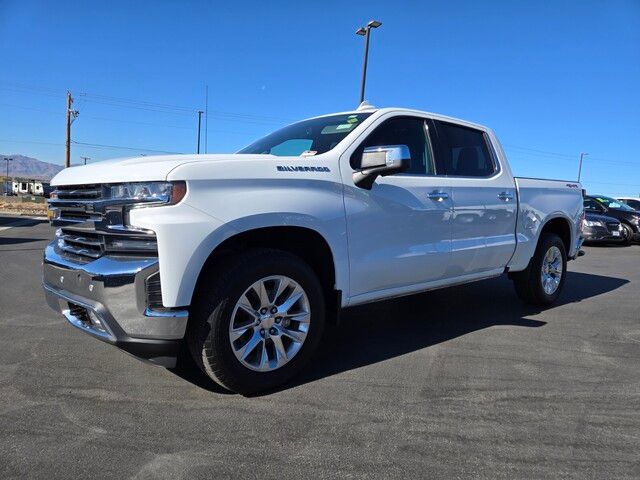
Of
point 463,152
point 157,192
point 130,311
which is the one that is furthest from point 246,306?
point 463,152

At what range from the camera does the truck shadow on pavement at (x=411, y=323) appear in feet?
12.7

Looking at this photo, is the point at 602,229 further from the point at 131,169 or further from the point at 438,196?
the point at 131,169

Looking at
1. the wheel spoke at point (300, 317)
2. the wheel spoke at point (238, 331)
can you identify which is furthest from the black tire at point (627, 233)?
the wheel spoke at point (238, 331)

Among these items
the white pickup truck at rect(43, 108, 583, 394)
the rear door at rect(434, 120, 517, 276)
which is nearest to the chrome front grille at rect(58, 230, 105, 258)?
the white pickup truck at rect(43, 108, 583, 394)

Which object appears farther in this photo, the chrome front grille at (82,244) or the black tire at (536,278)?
the black tire at (536,278)

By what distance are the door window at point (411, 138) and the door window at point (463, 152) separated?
0.18m

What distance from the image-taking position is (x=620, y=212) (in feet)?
54.0

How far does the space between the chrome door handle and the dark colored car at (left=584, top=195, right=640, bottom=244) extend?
1403cm

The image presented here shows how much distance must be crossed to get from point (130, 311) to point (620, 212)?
17.5 m

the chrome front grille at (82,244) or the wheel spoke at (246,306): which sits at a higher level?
the chrome front grille at (82,244)

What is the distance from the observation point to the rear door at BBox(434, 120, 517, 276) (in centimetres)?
454

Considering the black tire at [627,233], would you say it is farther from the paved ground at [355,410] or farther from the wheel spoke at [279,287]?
the wheel spoke at [279,287]

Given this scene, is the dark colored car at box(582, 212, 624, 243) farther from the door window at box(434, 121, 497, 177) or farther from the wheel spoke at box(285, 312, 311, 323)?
the wheel spoke at box(285, 312, 311, 323)

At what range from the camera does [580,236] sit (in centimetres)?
643
